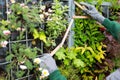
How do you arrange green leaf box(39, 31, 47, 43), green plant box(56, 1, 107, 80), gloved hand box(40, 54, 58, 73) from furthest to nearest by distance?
1. green plant box(56, 1, 107, 80)
2. green leaf box(39, 31, 47, 43)
3. gloved hand box(40, 54, 58, 73)

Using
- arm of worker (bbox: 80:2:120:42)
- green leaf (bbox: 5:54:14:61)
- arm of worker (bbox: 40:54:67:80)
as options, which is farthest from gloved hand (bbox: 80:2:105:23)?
green leaf (bbox: 5:54:14:61)

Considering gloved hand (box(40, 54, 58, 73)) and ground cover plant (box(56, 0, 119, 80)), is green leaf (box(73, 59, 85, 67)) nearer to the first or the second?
ground cover plant (box(56, 0, 119, 80))

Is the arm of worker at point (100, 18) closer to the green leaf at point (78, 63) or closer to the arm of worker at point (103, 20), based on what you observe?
the arm of worker at point (103, 20)

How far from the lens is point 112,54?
3.40 m

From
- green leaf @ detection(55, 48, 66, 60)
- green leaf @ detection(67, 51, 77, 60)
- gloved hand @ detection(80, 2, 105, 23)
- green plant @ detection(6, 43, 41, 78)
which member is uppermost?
gloved hand @ detection(80, 2, 105, 23)

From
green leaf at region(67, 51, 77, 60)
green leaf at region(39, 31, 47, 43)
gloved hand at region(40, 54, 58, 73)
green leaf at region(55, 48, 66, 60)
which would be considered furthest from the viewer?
green leaf at region(67, 51, 77, 60)

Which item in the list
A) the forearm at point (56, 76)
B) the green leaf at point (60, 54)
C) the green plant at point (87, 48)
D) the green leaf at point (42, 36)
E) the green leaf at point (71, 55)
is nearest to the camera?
the forearm at point (56, 76)

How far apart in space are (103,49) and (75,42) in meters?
0.42

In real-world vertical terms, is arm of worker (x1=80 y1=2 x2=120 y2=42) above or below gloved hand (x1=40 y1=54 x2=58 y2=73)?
above

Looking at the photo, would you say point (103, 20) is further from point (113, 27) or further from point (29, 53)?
point (29, 53)

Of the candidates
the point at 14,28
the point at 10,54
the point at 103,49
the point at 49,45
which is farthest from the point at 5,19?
the point at 103,49

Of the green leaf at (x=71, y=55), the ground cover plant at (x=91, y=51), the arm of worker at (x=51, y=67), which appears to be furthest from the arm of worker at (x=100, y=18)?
the arm of worker at (x=51, y=67)

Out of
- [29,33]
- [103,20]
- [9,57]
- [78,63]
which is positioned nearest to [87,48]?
[78,63]

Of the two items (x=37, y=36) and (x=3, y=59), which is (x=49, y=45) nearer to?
(x=37, y=36)
